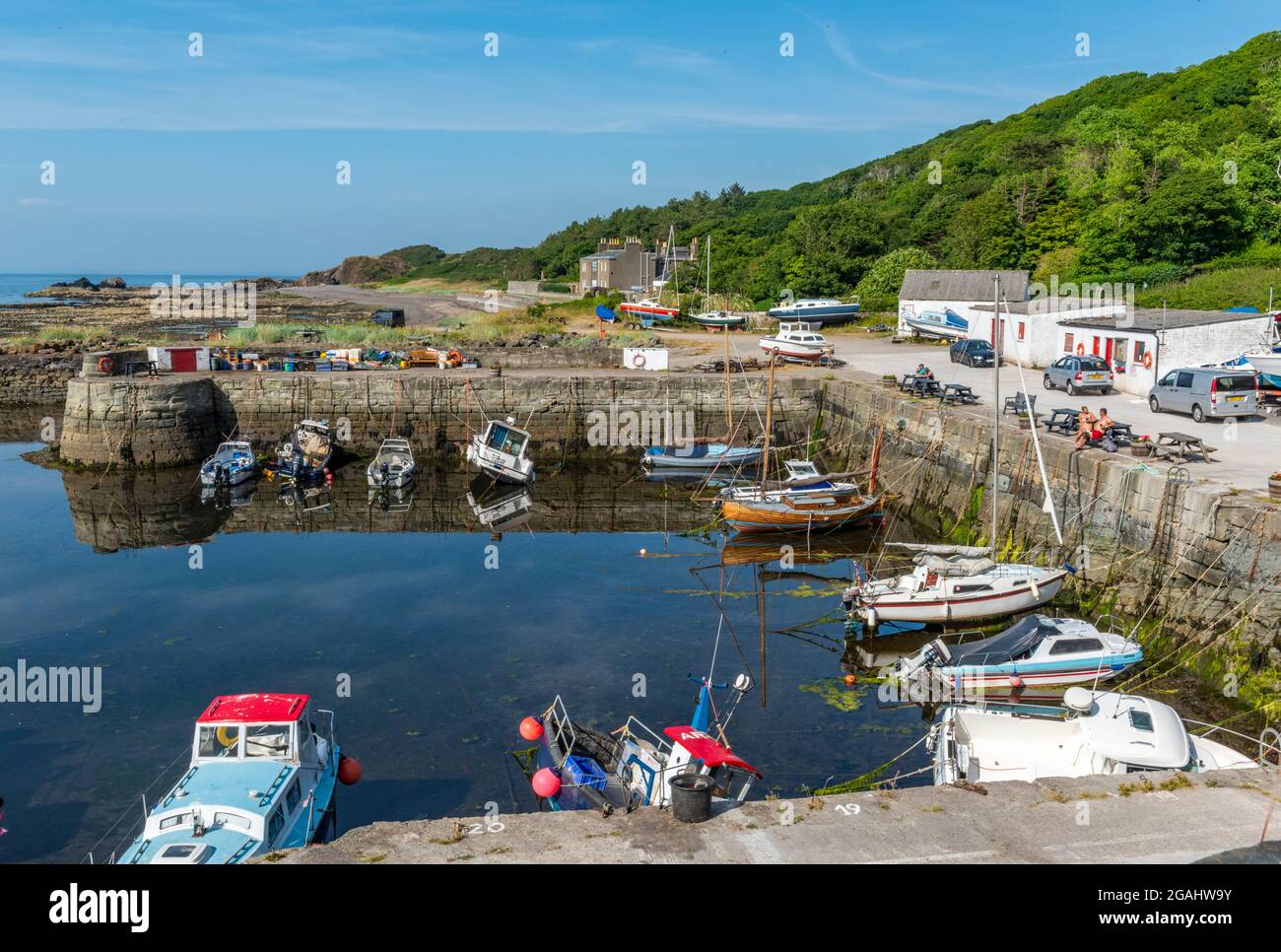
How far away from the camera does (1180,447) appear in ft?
69.2

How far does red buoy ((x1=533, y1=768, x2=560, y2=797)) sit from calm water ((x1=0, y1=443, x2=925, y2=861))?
1.24 meters

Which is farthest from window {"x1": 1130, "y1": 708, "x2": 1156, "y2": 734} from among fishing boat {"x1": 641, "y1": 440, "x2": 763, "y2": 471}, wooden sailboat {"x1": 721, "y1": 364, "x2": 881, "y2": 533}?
fishing boat {"x1": 641, "y1": 440, "x2": 763, "y2": 471}

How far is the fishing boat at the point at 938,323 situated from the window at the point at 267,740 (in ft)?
122

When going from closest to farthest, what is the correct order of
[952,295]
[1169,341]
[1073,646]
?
1. [1073,646]
2. [1169,341]
3. [952,295]

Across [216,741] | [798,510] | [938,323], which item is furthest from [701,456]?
[216,741]

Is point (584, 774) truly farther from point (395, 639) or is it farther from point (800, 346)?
point (800, 346)

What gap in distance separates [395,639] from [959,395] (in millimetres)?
18694

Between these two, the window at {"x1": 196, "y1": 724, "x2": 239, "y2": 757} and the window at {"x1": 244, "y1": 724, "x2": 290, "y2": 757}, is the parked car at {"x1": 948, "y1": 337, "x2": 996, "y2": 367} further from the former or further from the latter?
the window at {"x1": 196, "y1": 724, "x2": 239, "y2": 757}

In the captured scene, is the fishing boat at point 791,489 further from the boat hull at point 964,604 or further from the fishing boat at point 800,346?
the fishing boat at point 800,346

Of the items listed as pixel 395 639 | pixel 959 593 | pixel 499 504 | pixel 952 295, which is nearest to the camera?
pixel 959 593

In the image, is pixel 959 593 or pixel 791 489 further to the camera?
pixel 791 489

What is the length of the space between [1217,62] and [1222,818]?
87.5 meters

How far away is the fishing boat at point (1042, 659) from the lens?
52.3 feet
